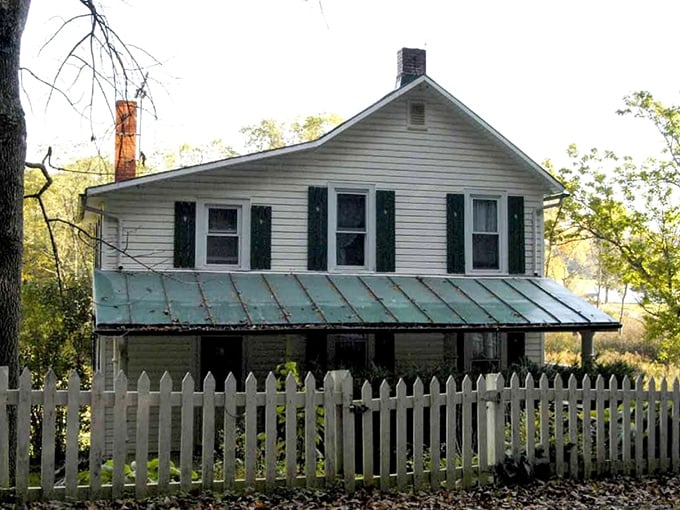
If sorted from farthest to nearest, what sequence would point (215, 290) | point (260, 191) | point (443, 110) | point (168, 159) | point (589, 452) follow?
point (168, 159) → point (443, 110) → point (260, 191) → point (215, 290) → point (589, 452)

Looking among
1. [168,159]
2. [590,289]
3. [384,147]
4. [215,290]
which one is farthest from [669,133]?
[590,289]

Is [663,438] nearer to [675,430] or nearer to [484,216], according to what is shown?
[675,430]

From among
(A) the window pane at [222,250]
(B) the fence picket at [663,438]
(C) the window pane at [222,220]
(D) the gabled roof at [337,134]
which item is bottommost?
(B) the fence picket at [663,438]

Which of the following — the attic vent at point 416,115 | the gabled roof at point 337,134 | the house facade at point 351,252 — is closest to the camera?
the house facade at point 351,252

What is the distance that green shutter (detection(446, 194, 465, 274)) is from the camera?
15.6m

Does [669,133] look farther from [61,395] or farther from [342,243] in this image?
[61,395]

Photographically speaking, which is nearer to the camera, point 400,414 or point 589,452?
point 400,414

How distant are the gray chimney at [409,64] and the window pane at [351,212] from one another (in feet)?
10.8

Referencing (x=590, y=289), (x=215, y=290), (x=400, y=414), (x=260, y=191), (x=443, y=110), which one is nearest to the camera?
(x=400, y=414)

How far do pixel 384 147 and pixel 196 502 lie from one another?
10004 mm

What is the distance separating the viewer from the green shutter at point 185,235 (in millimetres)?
14125

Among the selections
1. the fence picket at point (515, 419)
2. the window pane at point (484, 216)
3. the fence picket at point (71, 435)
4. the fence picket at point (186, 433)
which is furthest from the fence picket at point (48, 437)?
the window pane at point (484, 216)

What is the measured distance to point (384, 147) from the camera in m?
15.4

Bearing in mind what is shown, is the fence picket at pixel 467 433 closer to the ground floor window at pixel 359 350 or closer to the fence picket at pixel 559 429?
the fence picket at pixel 559 429
